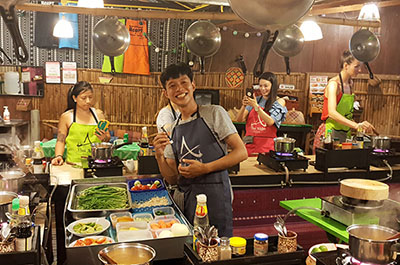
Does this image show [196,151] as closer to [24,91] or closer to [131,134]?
[131,134]

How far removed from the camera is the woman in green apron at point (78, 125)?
4.28 metres

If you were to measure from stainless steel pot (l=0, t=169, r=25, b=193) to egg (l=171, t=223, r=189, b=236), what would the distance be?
51.3 inches

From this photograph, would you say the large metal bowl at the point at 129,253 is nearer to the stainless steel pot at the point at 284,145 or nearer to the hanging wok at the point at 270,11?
the hanging wok at the point at 270,11

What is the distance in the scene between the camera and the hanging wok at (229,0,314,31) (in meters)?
1.42

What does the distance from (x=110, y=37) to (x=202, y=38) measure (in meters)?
1.06

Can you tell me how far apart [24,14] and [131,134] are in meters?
3.61

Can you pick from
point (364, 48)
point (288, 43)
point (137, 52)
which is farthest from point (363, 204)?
point (137, 52)

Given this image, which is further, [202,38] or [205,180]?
[202,38]

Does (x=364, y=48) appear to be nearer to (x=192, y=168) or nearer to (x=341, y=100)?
(x=341, y=100)

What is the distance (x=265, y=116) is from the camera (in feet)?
14.8

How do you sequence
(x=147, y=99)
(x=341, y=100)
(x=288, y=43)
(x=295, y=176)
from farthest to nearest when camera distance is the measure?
(x=147, y=99)
(x=341, y=100)
(x=288, y=43)
(x=295, y=176)

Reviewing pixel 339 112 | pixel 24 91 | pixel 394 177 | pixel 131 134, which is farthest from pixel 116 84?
pixel 394 177

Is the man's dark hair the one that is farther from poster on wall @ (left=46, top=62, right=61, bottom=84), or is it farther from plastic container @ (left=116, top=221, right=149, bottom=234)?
poster on wall @ (left=46, top=62, right=61, bottom=84)

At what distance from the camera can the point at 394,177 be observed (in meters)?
4.07
